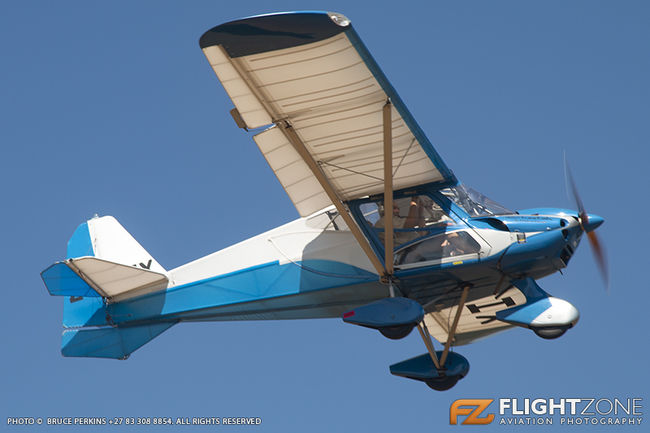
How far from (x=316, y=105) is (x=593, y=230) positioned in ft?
13.4

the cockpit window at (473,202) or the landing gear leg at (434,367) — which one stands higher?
the cockpit window at (473,202)

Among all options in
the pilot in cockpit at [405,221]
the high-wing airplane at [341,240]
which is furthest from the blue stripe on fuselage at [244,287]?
the pilot in cockpit at [405,221]

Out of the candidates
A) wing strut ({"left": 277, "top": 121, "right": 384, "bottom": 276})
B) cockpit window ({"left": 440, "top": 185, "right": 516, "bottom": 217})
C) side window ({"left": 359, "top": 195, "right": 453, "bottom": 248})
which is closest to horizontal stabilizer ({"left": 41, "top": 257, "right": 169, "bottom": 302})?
wing strut ({"left": 277, "top": 121, "right": 384, "bottom": 276})

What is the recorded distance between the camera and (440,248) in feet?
44.0

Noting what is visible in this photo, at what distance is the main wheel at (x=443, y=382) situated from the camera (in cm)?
1466

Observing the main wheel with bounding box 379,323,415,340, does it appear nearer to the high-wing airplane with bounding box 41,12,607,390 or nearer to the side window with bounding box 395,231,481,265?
the high-wing airplane with bounding box 41,12,607,390

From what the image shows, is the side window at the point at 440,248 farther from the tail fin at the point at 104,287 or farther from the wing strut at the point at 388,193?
the tail fin at the point at 104,287

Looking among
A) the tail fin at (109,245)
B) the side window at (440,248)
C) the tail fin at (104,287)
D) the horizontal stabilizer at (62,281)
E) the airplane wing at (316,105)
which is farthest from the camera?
the tail fin at (109,245)

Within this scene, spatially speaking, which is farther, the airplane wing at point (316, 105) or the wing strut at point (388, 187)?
the wing strut at point (388, 187)

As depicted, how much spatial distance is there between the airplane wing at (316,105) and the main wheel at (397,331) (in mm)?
2044

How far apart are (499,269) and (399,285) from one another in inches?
53.3

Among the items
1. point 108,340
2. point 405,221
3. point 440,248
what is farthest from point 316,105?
point 108,340

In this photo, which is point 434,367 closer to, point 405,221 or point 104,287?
point 405,221

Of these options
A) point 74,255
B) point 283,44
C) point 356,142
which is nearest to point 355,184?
point 356,142
